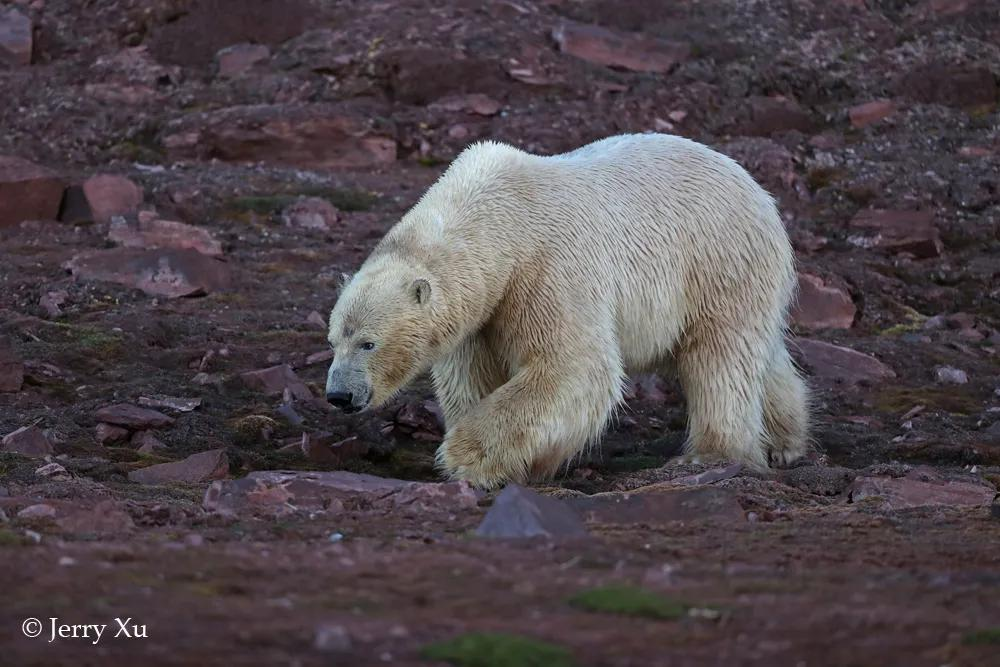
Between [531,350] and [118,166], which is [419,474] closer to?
[531,350]

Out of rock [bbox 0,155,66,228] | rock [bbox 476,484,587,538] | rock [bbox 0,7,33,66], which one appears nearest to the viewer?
rock [bbox 476,484,587,538]

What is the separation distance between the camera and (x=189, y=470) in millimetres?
7992

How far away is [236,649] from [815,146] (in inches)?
582

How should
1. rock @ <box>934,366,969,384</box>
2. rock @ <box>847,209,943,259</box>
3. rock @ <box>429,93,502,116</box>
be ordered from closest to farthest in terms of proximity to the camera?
rock @ <box>934,366,969,384</box>
rock @ <box>847,209,943,259</box>
rock @ <box>429,93,502,116</box>

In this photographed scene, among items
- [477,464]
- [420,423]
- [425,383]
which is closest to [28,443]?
[477,464]

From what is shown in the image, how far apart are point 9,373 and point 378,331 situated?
10.4 feet

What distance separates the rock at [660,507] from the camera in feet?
A: 21.7

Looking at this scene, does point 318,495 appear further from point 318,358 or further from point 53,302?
point 53,302

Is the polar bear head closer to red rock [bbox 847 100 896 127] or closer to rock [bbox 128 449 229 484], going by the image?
rock [bbox 128 449 229 484]

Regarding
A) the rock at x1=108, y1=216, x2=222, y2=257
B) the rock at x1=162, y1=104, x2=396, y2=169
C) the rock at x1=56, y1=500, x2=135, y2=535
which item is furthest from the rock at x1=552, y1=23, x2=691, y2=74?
the rock at x1=56, y1=500, x2=135, y2=535

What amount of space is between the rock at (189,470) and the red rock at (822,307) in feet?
21.4

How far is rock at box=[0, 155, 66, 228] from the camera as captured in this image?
47.1 feet

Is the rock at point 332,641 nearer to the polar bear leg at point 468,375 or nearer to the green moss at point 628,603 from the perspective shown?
the green moss at point 628,603

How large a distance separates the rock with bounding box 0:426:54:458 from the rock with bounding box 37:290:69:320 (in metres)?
3.75
